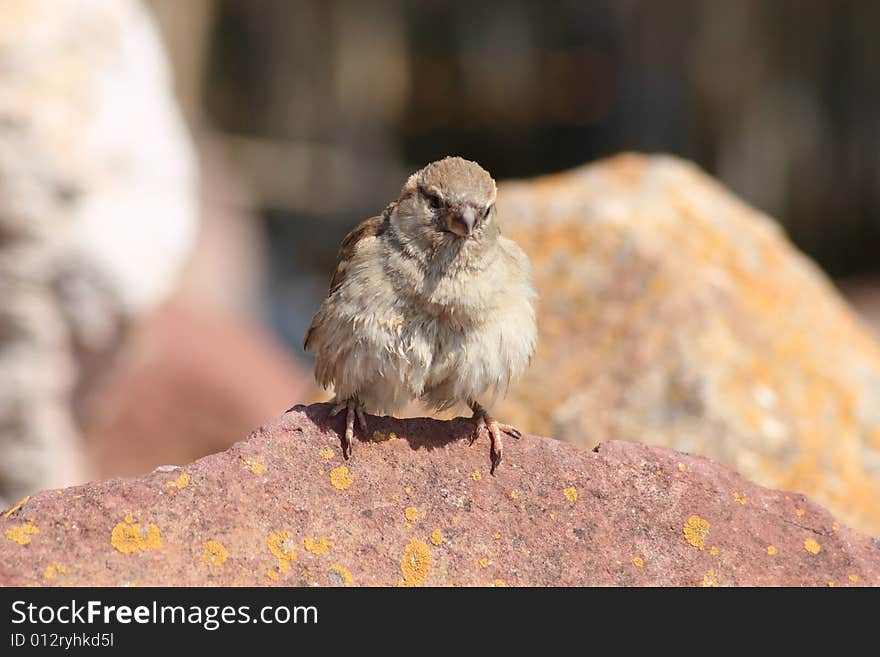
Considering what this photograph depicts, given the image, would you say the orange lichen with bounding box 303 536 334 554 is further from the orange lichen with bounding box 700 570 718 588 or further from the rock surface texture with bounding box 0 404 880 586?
the orange lichen with bounding box 700 570 718 588

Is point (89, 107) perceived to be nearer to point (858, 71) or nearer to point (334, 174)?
point (334, 174)

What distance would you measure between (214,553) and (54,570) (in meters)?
0.41

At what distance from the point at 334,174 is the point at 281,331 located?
2412mm

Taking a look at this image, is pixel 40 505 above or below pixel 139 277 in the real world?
above

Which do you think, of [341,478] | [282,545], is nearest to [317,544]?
[282,545]

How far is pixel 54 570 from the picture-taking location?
3023mm

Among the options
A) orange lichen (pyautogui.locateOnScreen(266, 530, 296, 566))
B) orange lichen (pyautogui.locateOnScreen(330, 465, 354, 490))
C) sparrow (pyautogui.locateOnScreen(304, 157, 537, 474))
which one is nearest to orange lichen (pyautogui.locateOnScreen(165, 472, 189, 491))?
orange lichen (pyautogui.locateOnScreen(266, 530, 296, 566))

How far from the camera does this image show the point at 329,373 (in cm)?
396

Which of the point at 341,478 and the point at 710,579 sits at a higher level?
the point at 341,478

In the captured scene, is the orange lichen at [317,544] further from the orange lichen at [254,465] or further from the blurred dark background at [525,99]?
the blurred dark background at [525,99]

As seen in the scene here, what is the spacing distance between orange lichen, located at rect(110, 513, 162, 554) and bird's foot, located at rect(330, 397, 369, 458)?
0.63 metres

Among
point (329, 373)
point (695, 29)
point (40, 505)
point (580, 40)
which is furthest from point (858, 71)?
point (40, 505)

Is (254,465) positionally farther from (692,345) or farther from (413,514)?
(692,345)

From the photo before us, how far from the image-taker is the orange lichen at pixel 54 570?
301 centimetres
